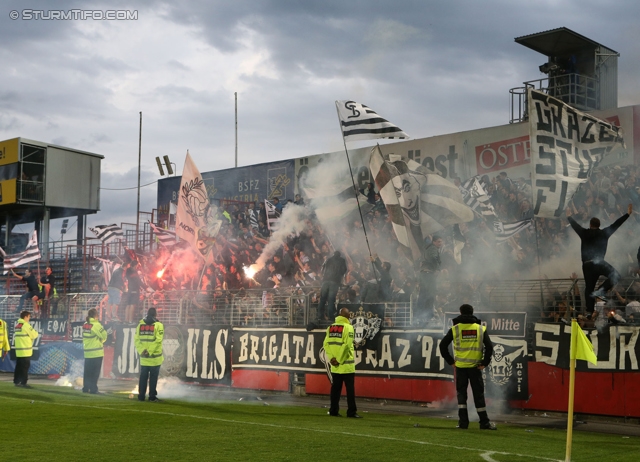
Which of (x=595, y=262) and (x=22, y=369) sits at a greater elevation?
(x=595, y=262)

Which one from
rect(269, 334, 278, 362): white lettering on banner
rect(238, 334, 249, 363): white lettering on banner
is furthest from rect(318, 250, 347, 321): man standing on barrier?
rect(238, 334, 249, 363): white lettering on banner

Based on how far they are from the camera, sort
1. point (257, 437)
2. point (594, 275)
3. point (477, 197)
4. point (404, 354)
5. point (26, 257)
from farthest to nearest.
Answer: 1. point (26, 257)
2. point (477, 197)
3. point (404, 354)
4. point (594, 275)
5. point (257, 437)

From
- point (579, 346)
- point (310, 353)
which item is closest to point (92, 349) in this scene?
point (310, 353)

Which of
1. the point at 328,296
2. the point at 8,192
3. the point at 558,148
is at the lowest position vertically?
the point at 328,296

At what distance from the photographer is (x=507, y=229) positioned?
1959 centimetres

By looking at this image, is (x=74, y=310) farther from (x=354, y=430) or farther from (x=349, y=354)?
(x=354, y=430)

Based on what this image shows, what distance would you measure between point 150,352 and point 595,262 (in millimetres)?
8911

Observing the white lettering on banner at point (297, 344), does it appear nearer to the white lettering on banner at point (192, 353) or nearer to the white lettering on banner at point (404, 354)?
the white lettering on banner at point (404, 354)

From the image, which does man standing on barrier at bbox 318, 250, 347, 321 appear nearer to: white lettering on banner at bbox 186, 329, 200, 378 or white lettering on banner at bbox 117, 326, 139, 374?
white lettering on banner at bbox 186, 329, 200, 378

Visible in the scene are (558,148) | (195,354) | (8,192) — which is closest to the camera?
(558,148)

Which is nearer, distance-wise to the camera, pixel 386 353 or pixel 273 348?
pixel 386 353

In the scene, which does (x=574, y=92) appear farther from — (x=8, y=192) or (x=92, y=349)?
(x=8, y=192)

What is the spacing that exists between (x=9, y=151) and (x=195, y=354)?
27.7 metres

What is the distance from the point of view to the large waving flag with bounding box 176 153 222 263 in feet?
71.6
